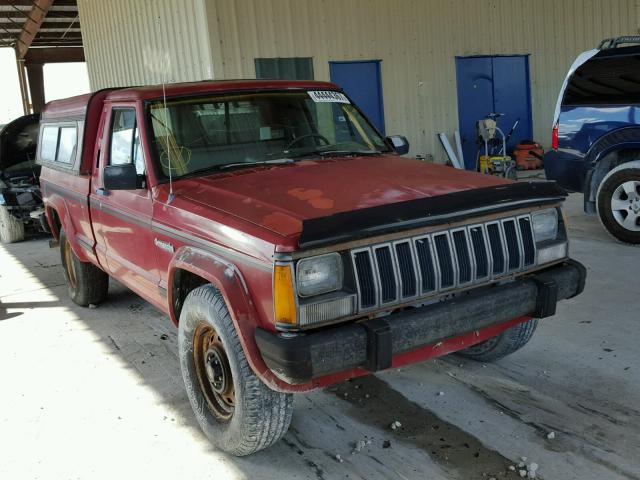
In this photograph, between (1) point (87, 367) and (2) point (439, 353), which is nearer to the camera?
(2) point (439, 353)

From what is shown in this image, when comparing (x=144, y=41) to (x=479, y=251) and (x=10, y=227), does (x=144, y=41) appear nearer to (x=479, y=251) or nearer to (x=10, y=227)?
(x=10, y=227)

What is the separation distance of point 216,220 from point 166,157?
94 cm

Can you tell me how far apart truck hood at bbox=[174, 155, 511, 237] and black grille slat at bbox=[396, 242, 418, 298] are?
25 centimetres

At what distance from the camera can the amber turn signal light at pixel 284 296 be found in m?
2.68

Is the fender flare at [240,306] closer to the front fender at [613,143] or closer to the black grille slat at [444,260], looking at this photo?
the black grille slat at [444,260]

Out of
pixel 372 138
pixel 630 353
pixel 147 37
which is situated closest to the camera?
pixel 630 353

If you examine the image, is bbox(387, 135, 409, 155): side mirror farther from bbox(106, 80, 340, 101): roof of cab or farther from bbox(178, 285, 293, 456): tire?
bbox(178, 285, 293, 456): tire

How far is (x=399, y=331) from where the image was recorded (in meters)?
2.80

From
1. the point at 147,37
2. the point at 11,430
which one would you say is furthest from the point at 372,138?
the point at 147,37

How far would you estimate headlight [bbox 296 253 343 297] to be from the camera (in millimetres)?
2721

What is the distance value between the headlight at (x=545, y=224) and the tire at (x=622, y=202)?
378cm

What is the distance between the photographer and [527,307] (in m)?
3.23

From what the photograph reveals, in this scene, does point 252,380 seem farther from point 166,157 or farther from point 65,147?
point 65,147

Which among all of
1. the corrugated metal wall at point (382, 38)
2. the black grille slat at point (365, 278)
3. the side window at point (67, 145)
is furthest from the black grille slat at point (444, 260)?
the corrugated metal wall at point (382, 38)
